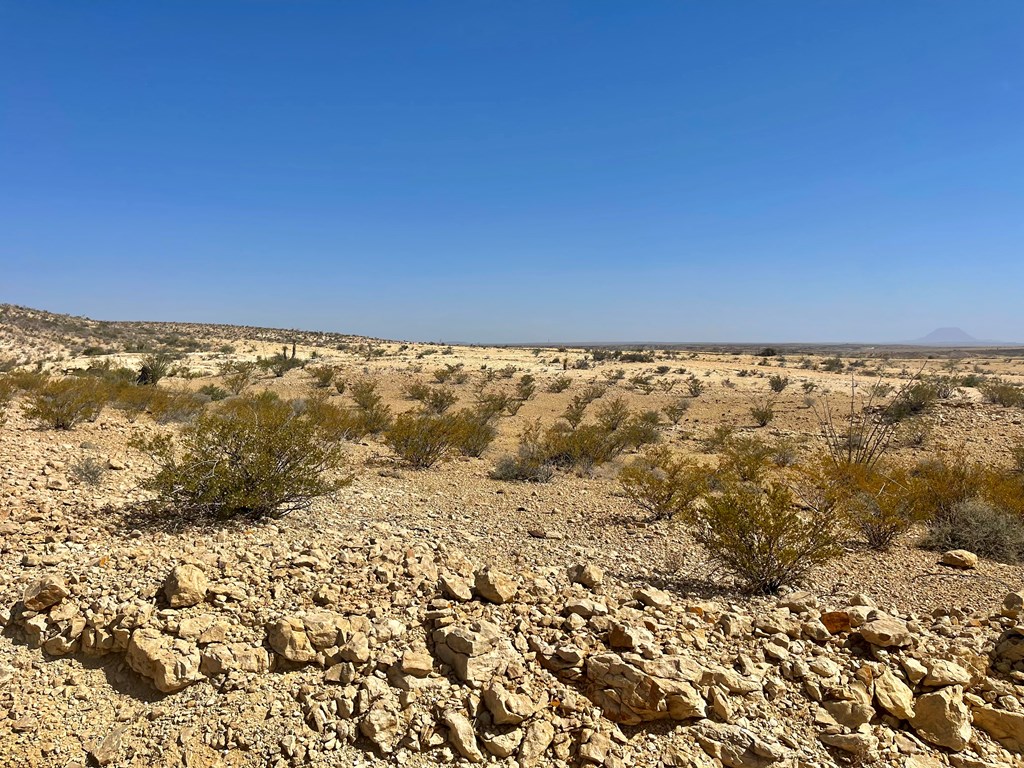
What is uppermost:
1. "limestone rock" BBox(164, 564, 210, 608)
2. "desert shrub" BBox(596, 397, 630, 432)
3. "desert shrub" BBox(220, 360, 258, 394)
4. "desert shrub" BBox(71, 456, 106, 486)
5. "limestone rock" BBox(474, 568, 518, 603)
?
"desert shrub" BBox(220, 360, 258, 394)

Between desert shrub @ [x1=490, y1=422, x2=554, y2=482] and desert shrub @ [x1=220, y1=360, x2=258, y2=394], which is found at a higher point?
desert shrub @ [x1=220, y1=360, x2=258, y2=394]

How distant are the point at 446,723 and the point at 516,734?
410 mm

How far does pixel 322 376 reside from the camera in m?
24.8

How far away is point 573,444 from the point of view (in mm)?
11742

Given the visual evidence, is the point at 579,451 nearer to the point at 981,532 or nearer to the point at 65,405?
the point at 981,532

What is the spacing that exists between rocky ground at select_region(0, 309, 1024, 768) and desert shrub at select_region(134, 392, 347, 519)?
388mm

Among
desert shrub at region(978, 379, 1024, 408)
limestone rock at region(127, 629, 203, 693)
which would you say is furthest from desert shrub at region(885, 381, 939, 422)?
limestone rock at region(127, 629, 203, 693)

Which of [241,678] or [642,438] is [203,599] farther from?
[642,438]

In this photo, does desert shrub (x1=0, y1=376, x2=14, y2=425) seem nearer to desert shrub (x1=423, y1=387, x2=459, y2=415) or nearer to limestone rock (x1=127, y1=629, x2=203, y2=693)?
limestone rock (x1=127, y1=629, x2=203, y2=693)

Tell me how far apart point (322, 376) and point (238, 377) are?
342 cm

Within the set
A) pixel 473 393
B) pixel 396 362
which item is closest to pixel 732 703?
pixel 473 393

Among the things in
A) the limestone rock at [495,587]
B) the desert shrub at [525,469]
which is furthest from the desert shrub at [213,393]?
the limestone rock at [495,587]

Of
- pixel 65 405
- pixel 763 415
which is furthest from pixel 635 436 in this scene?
pixel 65 405

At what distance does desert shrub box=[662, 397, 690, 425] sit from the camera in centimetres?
1839
